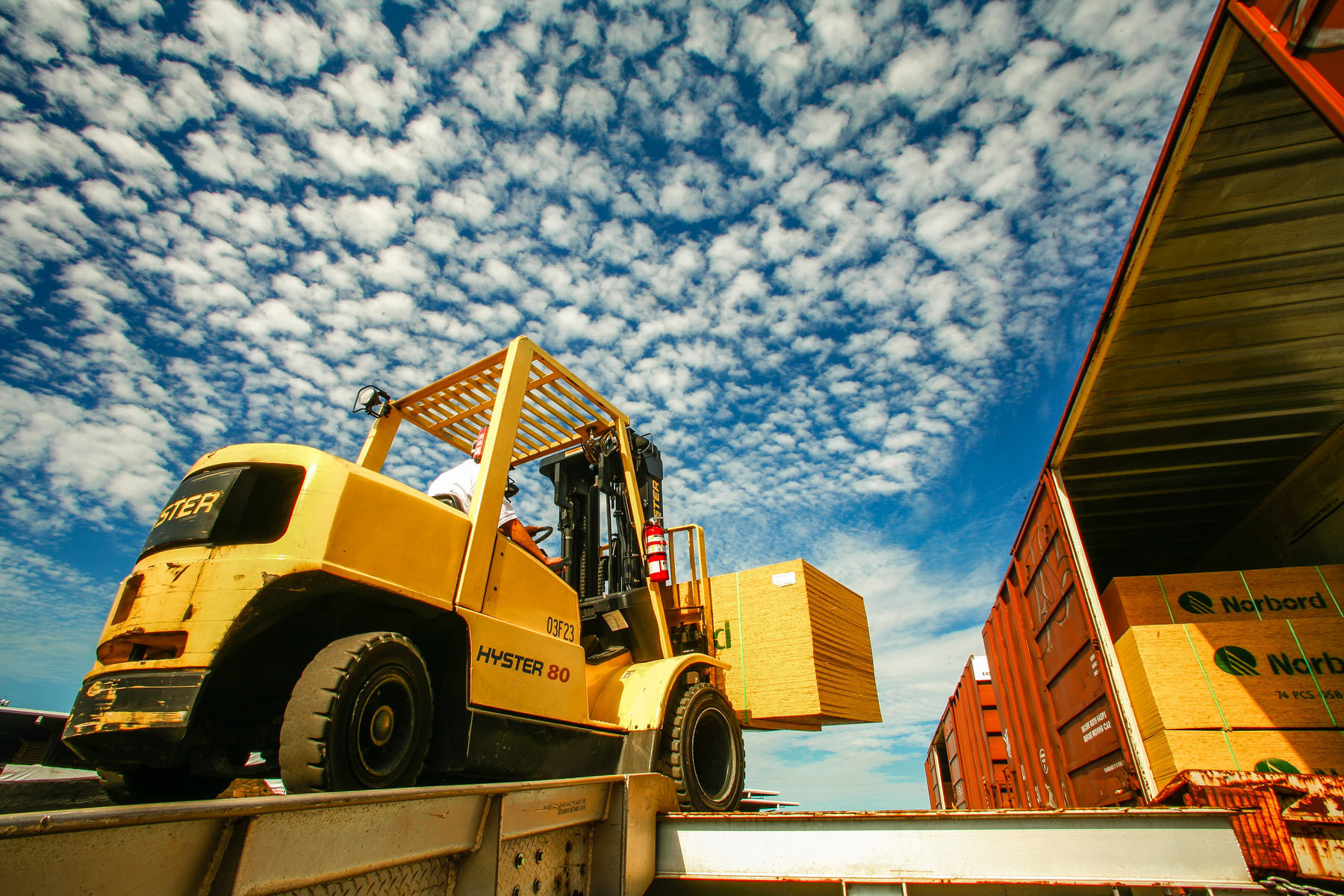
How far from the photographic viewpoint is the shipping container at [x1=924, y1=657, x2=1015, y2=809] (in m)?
7.28

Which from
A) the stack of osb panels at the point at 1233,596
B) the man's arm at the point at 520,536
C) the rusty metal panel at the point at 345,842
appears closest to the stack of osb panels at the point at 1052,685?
the stack of osb panels at the point at 1233,596

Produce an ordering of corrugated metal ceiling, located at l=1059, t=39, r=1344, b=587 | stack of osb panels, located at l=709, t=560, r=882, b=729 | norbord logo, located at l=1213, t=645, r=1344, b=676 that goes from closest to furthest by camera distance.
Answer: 1. corrugated metal ceiling, located at l=1059, t=39, r=1344, b=587
2. norbord logo, located at l=1213, t=645, r=1344, b=676
3. stack of osb panels, located at l=709, t=560, r=882, b=729

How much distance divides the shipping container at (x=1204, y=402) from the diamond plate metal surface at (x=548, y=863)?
2.70 metres

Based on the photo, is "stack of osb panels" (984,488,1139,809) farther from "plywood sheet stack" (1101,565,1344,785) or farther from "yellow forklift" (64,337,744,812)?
"yellow forklift" (64,337,744,812)

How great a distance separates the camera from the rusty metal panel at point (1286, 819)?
2.10 m

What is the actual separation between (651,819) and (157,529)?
230 centimetres

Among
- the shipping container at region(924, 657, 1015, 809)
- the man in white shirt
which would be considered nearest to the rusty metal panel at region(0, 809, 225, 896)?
the man in white shirt

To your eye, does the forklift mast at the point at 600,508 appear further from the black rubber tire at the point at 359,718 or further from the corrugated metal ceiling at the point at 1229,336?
the corrugated metal ceiling at the point at 1229,336

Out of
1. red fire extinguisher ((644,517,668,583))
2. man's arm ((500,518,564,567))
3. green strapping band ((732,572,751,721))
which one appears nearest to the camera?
man's arm ((500,518,564,567))

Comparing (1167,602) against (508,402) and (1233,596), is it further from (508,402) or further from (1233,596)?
(508,402)

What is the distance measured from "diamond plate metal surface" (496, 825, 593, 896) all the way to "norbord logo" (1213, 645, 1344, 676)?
3.08 meters

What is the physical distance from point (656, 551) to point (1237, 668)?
3.19 metres

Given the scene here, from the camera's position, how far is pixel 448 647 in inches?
112

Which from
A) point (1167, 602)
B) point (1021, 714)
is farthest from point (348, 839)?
point (1021, 714)
